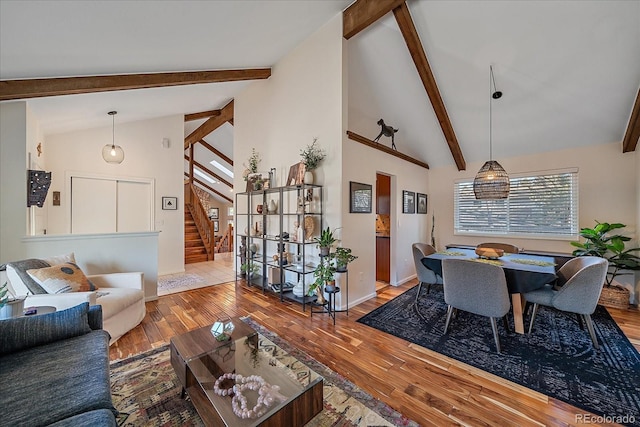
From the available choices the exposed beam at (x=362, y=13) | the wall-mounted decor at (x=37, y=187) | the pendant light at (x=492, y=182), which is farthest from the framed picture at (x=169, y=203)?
the pendant light at (x=492, y=182)

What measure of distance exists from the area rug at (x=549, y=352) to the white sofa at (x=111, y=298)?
2551mm

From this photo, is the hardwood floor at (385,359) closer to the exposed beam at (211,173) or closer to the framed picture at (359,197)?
the framed picture at (359,197)

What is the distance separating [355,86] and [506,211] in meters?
3.67

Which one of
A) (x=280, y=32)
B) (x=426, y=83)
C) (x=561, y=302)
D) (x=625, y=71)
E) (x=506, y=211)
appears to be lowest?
(x=561, y=302)

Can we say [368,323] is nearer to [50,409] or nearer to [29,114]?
[50,409]

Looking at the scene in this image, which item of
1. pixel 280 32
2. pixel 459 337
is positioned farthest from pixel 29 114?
pixel 459 337

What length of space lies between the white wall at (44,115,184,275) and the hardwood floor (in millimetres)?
2079

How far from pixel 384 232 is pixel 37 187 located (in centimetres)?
516

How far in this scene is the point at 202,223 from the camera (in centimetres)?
711

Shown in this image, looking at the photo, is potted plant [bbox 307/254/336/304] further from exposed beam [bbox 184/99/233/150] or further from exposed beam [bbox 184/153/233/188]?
exposed beam [bbox 184/153/233/188]

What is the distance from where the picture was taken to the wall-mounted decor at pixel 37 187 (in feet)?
9.78

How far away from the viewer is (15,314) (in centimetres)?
169

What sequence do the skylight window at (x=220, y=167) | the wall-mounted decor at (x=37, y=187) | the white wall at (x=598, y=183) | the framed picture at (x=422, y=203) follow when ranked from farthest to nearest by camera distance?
the skylight window at (x=220, y=167)
the framed picture at (x=422, y=203)
the white wall at (x=598, y=183)
the wall-mounted decor at (x=37, y=187)

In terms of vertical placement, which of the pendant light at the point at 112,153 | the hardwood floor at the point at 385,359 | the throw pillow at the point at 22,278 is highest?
the pendant light at the point at 112,153
